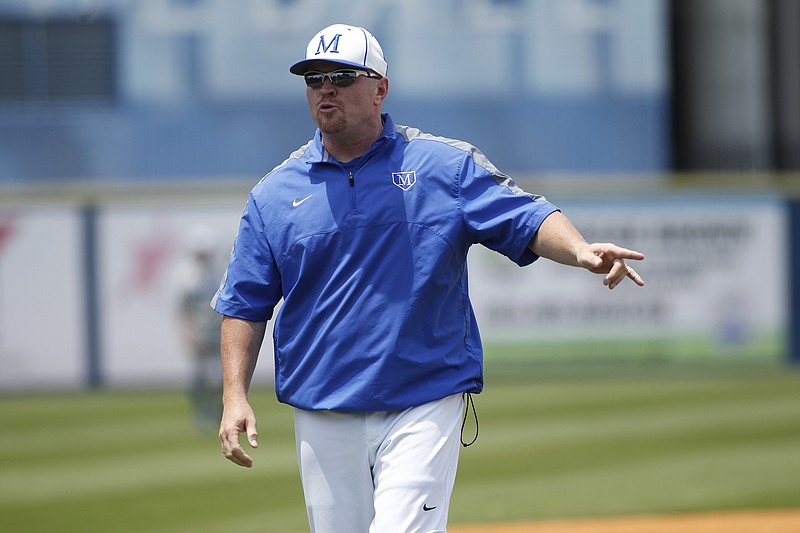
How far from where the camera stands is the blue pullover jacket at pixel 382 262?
388 centimetres

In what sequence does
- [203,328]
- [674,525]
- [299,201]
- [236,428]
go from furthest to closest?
[203,328]
[674,525]
[299,201]
[236,428]

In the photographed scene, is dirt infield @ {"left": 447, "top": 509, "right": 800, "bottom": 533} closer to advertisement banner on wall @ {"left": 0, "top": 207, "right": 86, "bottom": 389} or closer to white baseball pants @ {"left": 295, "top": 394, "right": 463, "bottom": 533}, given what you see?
white baseball pants @ {"left": 295, "top": 394, "right": 463, "bottom": 533}

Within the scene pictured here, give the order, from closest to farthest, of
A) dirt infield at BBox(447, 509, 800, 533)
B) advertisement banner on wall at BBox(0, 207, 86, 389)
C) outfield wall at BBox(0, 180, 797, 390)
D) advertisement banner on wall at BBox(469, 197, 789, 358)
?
1. dirt infield at BBox(447, 509, 800, 533)
2. advertisement banner on wall at BBox(0, 207, 86, 389)
3. outfield wall at BBox(0, 180, 797, 390)
4. advertisement banner on wall at BBox(469, 197, 789, 358)

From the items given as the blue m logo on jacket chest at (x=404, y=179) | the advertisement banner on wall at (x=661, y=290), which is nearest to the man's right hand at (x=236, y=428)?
the blue m logo on jacket chest at (x=404, y=179)

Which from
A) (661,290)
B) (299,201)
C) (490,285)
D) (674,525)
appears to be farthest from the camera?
(661,290)

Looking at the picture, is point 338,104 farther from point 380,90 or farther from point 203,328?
point 203,328

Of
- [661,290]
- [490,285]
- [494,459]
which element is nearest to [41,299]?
[490,285]

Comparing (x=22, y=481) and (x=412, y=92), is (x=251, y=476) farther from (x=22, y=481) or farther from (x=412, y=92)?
(x=412, y=92)

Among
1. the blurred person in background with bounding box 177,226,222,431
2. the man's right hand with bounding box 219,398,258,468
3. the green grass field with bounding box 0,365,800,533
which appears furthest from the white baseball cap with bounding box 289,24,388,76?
the blurred person in background with bounding box 177,226,222,431

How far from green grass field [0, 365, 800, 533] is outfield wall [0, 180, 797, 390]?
58 centimetres

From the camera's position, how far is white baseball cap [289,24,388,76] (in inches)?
152

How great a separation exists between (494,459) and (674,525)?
2.89 meters

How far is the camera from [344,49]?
12.7 feet

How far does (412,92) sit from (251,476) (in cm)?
1081
